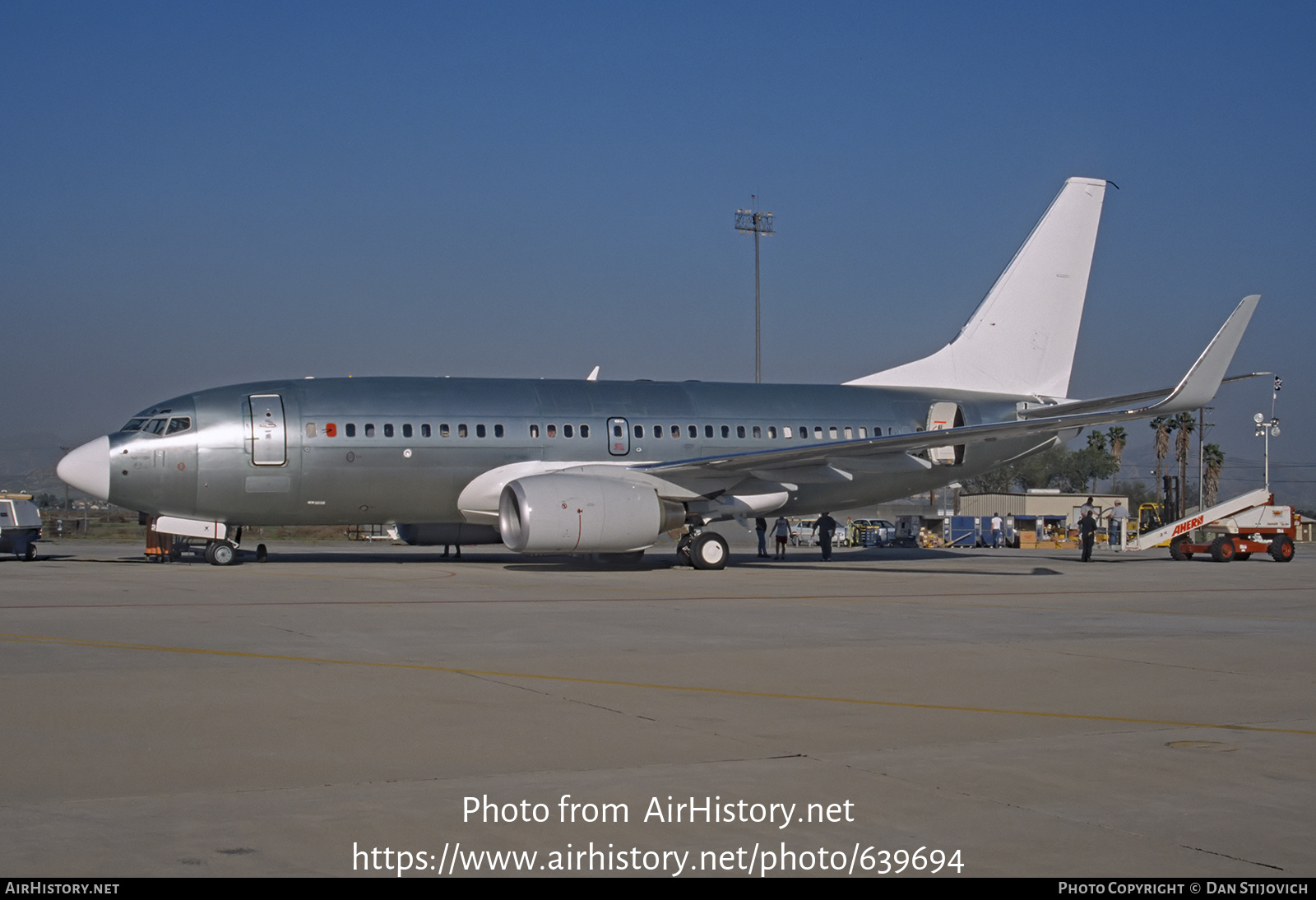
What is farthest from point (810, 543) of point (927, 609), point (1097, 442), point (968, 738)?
point (1097, 442)

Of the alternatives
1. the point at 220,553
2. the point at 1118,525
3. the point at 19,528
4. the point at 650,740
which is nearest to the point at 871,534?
the point at 1118,525

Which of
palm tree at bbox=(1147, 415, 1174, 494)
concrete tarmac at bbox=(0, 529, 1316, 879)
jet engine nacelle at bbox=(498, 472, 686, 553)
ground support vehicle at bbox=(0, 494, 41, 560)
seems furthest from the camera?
palm tree at bbox=(1147, 415, 1174, 494)

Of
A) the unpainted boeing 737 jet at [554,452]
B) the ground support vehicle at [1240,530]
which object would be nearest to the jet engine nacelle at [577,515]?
the unpainted boeing 737 jet at [554,452]

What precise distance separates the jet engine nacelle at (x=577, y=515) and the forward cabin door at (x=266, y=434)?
434 cm

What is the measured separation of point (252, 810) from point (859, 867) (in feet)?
8.94

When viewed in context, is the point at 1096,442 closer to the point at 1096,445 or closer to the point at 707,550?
the point at 1096,445

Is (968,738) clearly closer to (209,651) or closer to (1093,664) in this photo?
(1093,664)

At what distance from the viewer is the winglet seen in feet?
72.0

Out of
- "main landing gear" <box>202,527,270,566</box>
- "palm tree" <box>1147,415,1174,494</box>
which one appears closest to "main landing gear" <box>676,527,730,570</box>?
"main landing gear" <box>202,527,270,566</box>

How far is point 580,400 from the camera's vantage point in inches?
1019

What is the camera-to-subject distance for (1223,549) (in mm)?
30641

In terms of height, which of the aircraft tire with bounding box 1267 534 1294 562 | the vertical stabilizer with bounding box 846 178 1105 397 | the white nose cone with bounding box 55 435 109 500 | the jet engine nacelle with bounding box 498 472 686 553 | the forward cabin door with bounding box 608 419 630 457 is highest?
the vertical stabilizer with bounding box 846 178 1105 397

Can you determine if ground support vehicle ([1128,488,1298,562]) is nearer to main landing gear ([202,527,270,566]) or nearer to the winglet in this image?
the winglet

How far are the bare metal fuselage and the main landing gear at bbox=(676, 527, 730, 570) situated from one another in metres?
0.86
